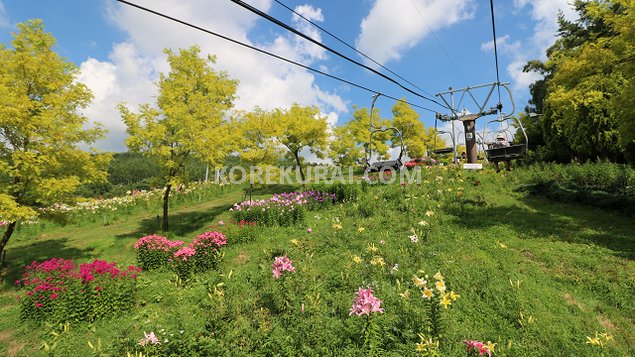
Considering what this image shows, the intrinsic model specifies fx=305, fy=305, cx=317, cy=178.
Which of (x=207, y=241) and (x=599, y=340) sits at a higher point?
(x=207, y=241)

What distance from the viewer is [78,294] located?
6.57 meters

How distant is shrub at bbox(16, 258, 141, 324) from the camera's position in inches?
253

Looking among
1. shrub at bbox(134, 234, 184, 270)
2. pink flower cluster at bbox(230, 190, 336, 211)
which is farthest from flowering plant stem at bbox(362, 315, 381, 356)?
pink flower cluster at bbox(230, 190, 336, 211)

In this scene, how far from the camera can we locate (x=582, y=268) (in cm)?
697

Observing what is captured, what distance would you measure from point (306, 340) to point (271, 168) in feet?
40.5

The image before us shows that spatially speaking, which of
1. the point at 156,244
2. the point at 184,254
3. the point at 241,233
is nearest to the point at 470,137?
the point at 241,233

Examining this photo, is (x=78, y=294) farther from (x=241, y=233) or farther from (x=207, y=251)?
(x=241, y=233)

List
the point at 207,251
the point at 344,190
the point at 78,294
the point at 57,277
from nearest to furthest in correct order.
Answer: the point at 78,294
the point at 57,277
the point at 207,251
the point at 344,190

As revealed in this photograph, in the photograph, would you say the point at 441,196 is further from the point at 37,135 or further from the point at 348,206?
the point at 37,135

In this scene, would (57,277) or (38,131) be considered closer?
(57,277)

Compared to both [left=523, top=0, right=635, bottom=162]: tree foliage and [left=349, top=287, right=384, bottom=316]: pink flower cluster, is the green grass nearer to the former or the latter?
[left=349, top=287, right=384, bottom=316]: pink flower cluster

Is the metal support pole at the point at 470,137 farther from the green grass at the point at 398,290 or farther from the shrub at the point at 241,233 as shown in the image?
the shrub at the point at 241,233

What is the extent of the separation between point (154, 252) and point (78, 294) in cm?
258

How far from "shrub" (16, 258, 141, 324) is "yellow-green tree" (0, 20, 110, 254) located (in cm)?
300
